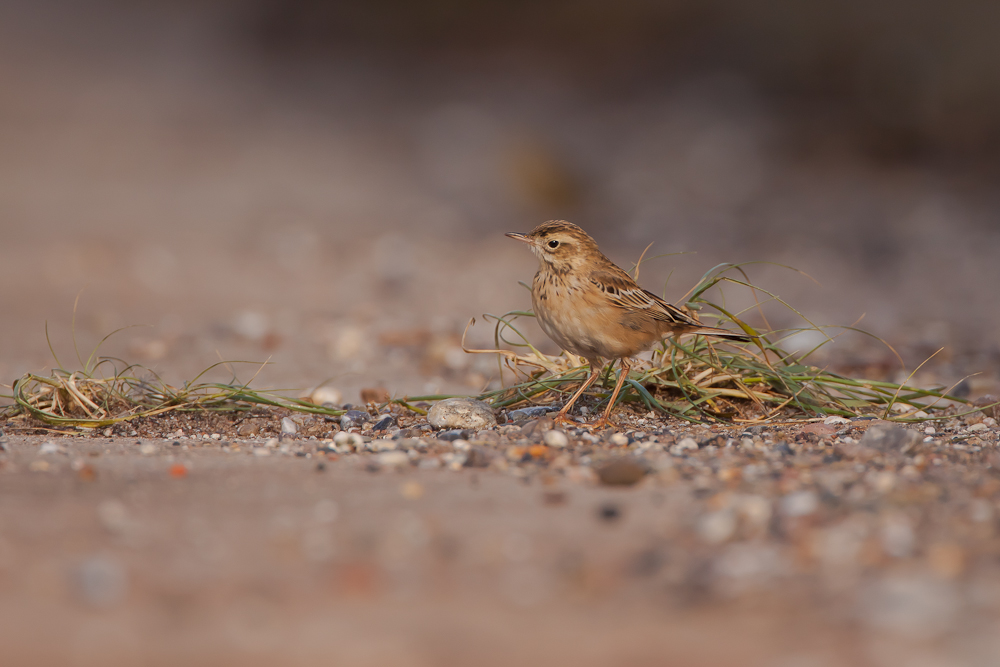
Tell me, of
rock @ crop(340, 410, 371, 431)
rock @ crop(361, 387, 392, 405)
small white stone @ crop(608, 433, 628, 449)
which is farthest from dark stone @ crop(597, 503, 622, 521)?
rock @ crop(361, 387, 392, 405)

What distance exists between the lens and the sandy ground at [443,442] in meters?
2.21

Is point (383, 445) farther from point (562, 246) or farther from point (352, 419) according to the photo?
point (562, 246)

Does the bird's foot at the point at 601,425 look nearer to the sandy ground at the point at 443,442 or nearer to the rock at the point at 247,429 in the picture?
the sandy ground at the point at 443,442

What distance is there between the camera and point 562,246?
15.0ft

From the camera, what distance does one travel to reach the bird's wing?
14.4 feet

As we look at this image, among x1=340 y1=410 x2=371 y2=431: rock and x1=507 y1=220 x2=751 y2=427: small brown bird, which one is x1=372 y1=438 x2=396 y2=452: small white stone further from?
x1=507 y1=220 x2=751 y2=427: small brown bird

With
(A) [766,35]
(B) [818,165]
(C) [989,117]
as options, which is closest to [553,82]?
(A) [766,35]

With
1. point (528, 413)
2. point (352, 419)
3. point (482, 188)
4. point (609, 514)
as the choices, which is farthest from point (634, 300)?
point (482, 188)

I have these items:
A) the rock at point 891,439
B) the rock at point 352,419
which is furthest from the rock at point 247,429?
the rock at point 891,439

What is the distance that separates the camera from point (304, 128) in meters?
17.2

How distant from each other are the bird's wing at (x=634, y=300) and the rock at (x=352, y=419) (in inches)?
53.9

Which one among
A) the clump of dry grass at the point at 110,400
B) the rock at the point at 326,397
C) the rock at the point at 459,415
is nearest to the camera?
the rock at the point at 459,415

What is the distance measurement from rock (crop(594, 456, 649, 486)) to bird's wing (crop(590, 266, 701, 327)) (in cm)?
131

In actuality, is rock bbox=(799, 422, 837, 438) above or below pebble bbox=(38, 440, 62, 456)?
below
